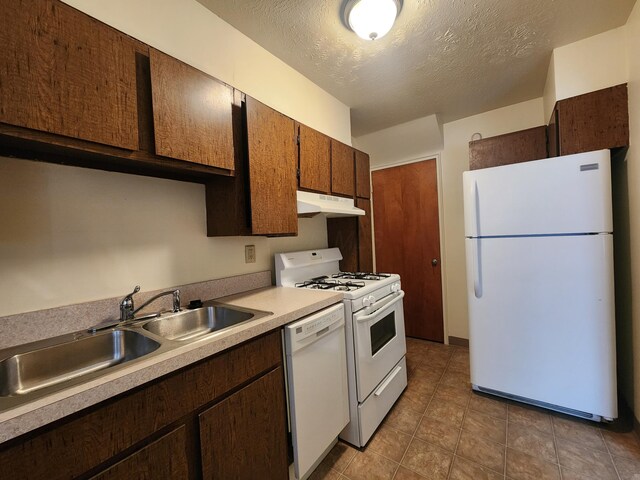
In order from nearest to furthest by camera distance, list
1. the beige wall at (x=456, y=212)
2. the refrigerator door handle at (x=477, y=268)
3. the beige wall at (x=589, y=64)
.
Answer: the beige wall at (x=589, y=64) < the refrigerator door handle at (x=477, y=268) < the beige wall at (x=456, y=212)

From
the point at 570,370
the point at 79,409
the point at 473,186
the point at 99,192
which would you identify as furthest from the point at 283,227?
the point at 570,370

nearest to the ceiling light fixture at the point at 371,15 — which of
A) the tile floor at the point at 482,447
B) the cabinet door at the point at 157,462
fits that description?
the cabinet door at the point at 157,462

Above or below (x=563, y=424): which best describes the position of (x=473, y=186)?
above

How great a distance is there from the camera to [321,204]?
6.18 feet

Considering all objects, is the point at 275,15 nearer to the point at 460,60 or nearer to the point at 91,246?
the point at 460,60

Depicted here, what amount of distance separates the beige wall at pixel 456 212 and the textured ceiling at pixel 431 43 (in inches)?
15.1

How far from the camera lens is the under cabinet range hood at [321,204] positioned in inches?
67.3

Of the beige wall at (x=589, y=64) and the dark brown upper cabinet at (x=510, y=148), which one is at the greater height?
the beige wall at (x=589, y=64)

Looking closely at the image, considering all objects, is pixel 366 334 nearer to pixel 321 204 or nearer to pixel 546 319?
pixel 321 204

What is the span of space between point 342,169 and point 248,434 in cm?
186

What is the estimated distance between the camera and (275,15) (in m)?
1.47

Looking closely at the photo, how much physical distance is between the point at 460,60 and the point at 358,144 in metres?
1.52

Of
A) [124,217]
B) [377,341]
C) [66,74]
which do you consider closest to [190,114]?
[66,74]

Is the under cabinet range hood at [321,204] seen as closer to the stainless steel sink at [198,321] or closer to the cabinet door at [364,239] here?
the cabinet door at [364,239]
